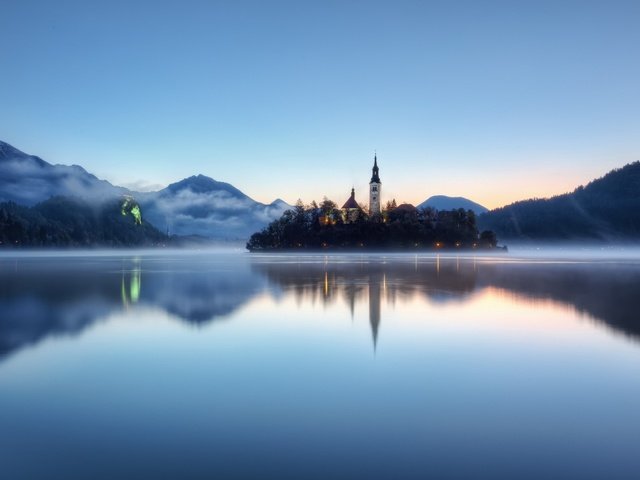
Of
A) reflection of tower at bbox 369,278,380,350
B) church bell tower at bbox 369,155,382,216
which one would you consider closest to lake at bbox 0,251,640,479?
reflection of tower at bbox 369,278,380,350

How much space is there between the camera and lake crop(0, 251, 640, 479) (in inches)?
223

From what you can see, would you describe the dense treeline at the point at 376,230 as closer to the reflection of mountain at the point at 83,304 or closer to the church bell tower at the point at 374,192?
the church bell tower at the point at 374,192

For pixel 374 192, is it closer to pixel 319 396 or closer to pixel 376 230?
pixel 376 230

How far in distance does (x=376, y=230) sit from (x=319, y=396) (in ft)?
439

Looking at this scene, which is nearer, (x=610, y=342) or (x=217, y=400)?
(x=217, y=400)

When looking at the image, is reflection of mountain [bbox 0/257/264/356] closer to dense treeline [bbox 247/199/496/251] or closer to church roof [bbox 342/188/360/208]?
dense treeline [bbox 247/199/496/251]

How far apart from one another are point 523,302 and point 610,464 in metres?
17.0

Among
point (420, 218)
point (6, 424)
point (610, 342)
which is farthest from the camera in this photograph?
point (420, 218)

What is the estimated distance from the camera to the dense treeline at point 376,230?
461ft

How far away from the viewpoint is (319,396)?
26.8 ft

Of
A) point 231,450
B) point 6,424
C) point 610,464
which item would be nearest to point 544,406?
point 610,464

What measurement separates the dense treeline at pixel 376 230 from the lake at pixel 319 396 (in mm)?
123410

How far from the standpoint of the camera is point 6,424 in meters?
6.71

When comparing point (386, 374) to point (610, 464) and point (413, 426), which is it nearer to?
point (413, 426)
